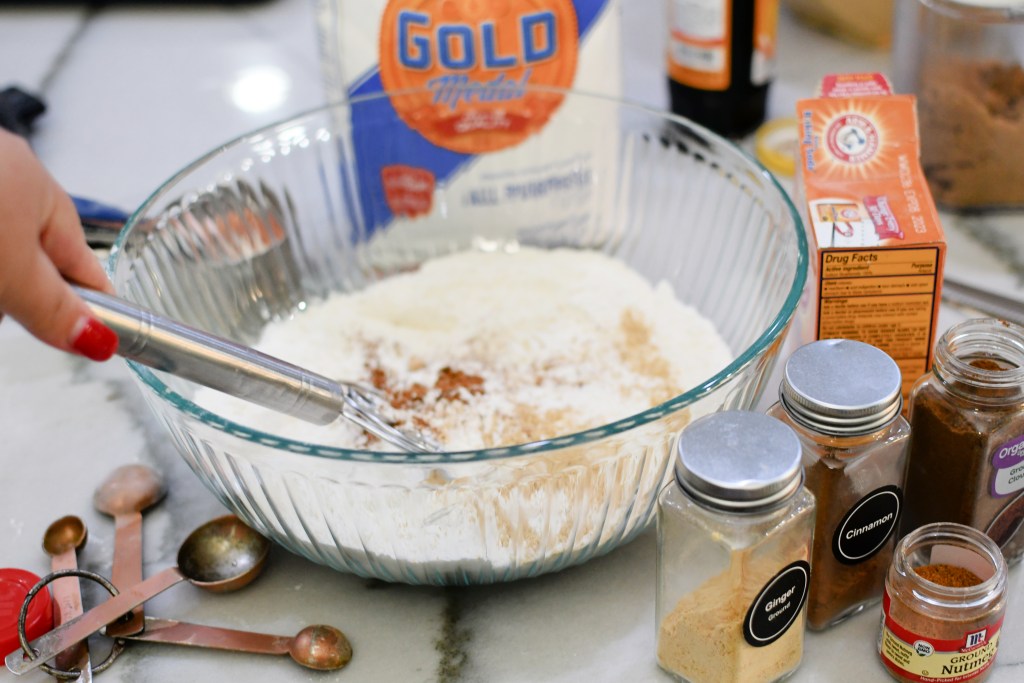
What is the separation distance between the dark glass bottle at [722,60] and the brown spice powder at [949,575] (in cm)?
63

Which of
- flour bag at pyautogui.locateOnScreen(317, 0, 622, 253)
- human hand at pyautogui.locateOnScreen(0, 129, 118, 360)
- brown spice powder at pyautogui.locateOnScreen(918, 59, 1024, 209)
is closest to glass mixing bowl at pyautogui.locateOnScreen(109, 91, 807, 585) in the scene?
flour bag at pyautogui.locateOnScreen(317, 0, 622, 253)

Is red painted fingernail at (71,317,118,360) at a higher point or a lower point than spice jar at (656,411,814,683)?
higher

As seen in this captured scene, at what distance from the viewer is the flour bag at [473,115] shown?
96cm

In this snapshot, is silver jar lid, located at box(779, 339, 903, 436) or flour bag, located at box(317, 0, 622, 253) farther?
flour bag, located at box(317, 0, 622, 253)

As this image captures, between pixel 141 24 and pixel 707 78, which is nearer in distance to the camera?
pixel 707 78

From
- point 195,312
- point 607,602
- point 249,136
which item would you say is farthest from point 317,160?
point 607,602

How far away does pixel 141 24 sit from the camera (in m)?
1.52

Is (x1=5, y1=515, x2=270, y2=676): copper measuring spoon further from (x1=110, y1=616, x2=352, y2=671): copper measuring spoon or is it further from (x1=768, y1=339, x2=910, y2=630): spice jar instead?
(x1=768, y1=339, x2=910, y2=630): spice jar

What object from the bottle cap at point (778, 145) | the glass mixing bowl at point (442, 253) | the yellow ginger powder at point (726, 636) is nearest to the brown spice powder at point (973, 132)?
the bottle cap at point (778, 145)

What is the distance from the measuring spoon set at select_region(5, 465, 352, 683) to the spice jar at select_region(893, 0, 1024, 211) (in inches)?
28.1

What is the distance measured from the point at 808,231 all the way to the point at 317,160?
1.55 feet

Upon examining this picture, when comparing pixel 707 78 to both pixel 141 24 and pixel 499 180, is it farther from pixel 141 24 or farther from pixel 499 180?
pixel 141 24

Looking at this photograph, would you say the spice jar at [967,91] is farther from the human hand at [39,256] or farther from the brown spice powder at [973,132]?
the human hand at [39,256]

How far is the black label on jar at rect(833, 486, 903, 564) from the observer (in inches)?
25.1
